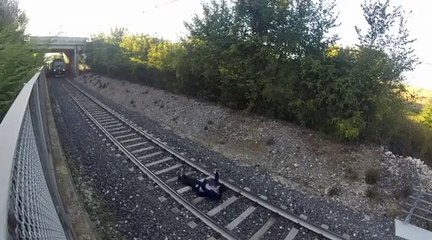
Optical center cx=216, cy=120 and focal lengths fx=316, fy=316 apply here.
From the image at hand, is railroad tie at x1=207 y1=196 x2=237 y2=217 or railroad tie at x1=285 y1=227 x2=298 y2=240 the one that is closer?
railroad tie at x1=285 y1=227 x2=298 y2=240

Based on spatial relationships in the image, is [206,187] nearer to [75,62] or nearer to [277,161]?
[277,161]

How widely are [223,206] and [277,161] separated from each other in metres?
3.07

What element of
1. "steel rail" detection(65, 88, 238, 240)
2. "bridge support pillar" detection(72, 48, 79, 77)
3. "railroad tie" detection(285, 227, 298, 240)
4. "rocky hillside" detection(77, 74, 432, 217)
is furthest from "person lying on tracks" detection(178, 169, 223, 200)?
"bridge support pillar" detection(72, 48, 79, 77)

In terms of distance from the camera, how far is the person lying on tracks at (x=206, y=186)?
24.3 ft

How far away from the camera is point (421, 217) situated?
701 cm

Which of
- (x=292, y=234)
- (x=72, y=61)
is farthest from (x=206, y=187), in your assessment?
(x=72, y=61)

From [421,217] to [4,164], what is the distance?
26.5 feet

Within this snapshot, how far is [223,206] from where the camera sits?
7156 mm

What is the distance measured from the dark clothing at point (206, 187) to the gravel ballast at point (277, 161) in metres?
0.88

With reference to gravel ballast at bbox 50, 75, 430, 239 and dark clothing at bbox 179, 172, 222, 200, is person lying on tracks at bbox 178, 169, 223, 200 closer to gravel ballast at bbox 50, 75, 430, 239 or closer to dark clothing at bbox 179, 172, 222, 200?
dark clothing at bbox 179, 172, 222, 200

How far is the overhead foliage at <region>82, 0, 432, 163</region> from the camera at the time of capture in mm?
9234

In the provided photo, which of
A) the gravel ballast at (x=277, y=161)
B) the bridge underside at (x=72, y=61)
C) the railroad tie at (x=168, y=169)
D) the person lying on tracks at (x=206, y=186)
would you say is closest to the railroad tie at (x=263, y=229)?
the gravel ballast at (x=277, y=161)

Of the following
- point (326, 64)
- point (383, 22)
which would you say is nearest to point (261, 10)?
point (326, 64)

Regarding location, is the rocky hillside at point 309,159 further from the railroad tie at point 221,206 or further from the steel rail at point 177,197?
the steel rail at point 177,197
